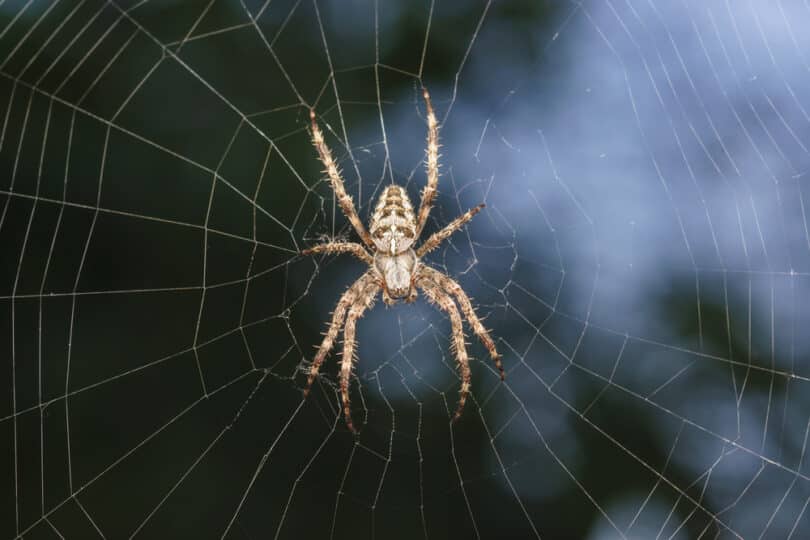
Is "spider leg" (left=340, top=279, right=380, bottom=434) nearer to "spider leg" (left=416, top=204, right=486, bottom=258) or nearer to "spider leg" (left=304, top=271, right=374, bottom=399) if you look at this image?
"spider leg" (left=304, top=271, right=374, bottom=399)

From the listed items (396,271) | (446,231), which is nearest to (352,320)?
(396,271)

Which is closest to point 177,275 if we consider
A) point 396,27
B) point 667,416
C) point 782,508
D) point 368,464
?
point 368,464

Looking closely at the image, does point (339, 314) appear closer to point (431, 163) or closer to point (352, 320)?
point (352, 320)

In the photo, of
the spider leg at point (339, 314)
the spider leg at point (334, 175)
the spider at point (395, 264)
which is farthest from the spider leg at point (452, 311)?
the spider leg at point (334, 175)

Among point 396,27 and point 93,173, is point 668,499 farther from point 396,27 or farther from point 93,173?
point 93,173

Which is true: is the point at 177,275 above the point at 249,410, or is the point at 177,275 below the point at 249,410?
above

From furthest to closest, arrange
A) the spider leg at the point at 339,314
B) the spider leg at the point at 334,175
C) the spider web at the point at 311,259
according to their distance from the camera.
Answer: the spider web at the point at 311,259, the spider leg at the point at 339,314, the spider leg at the point at 334,175

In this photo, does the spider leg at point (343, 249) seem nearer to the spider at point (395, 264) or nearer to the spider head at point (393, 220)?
the spider at point (395, 264)
